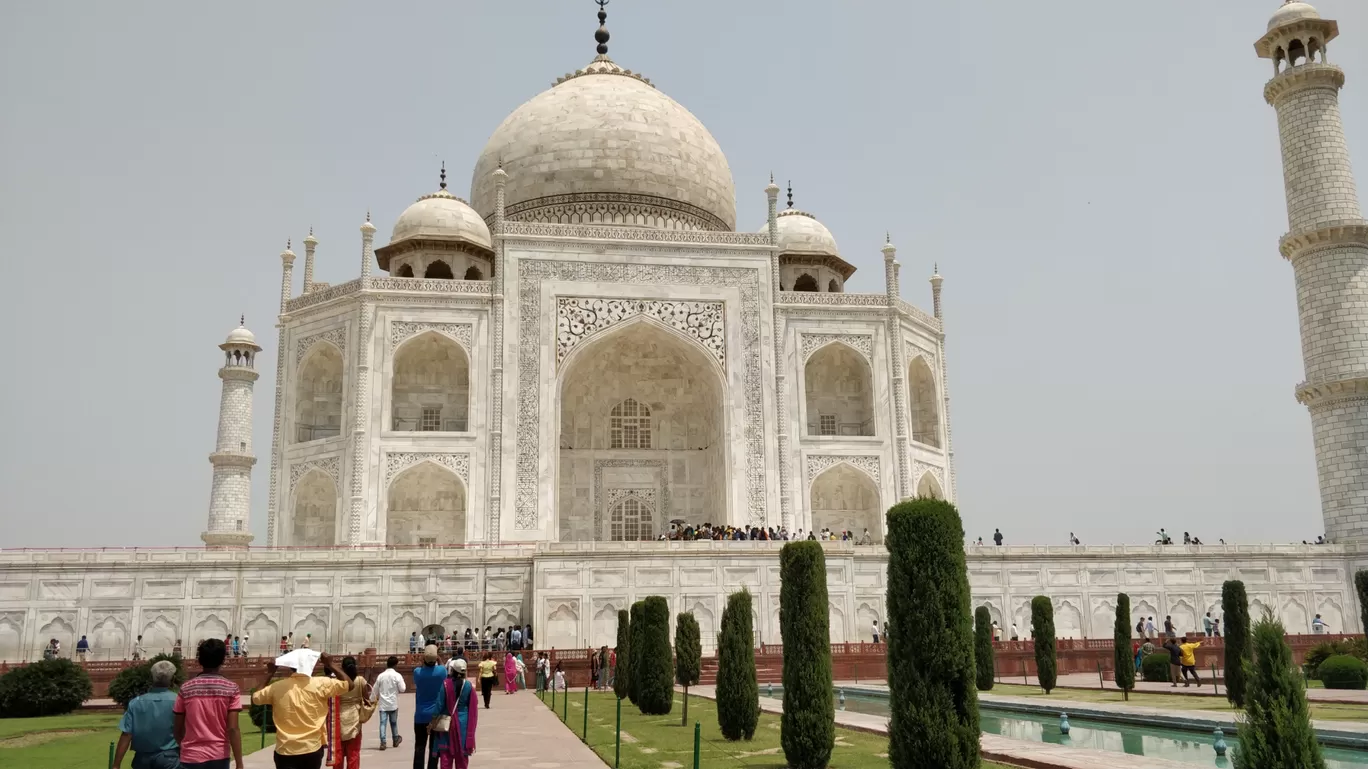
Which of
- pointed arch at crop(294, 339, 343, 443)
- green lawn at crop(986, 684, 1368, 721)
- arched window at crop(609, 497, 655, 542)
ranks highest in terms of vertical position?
pointed arch at crop(294, 339, 343, 443)

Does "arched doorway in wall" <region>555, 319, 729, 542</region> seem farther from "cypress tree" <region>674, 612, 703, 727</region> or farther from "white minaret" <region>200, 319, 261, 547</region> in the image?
"cypress tree" <region>674, 612, 703, 727</region>

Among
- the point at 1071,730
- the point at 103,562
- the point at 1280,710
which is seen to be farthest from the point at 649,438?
the point at 1280,710

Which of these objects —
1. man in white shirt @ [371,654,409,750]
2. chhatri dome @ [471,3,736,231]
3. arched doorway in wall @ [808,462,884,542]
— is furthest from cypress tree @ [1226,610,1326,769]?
chhatri dome @ [471,3,736,231]

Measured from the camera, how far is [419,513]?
24406 mm

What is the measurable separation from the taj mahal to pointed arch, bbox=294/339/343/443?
2.1 inches

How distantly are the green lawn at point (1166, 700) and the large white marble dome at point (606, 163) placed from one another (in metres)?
15.8

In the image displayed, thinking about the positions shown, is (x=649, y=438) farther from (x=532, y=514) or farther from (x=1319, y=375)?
(x=1319, y=375)

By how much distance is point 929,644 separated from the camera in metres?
7.18

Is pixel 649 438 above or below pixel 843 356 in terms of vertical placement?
below

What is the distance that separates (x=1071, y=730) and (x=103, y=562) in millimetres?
15236

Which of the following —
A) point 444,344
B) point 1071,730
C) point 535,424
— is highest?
point 444,344

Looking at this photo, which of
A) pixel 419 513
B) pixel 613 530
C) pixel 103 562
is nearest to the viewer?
pixel 103 562

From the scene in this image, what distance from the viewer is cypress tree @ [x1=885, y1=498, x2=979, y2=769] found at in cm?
695

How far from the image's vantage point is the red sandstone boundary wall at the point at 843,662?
16250mm
